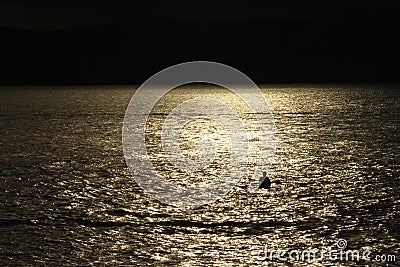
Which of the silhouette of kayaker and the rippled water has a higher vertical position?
the silhouette of kayaker

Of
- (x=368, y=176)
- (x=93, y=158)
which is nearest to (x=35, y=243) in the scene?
(x=368, y=176)

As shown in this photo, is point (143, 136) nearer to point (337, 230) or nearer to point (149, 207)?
point (149, 207)

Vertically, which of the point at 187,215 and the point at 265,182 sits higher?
the point at 265,182

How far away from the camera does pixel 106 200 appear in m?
27.9

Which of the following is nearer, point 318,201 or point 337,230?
point 337,230

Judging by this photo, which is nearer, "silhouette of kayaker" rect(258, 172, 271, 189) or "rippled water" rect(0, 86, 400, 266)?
"rippled water" rect(0, 86, 400, 266)

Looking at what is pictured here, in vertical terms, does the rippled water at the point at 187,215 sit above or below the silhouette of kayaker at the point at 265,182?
below

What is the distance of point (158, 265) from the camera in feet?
61.6

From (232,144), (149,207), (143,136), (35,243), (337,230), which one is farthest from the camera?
(143,136)

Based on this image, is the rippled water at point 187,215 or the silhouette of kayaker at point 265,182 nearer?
the rippled water at point 187,215

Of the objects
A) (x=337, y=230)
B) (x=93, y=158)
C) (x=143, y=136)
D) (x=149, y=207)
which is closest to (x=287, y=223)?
(x=337, y=230)

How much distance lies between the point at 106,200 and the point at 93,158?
16.8m

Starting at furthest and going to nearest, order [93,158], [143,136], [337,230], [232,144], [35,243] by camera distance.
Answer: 1. [143,136]
2. [232,144]
3. [93,158]
4. [337,230]
5. [35,243]

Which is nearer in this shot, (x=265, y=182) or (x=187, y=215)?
(x=187, y=215)
